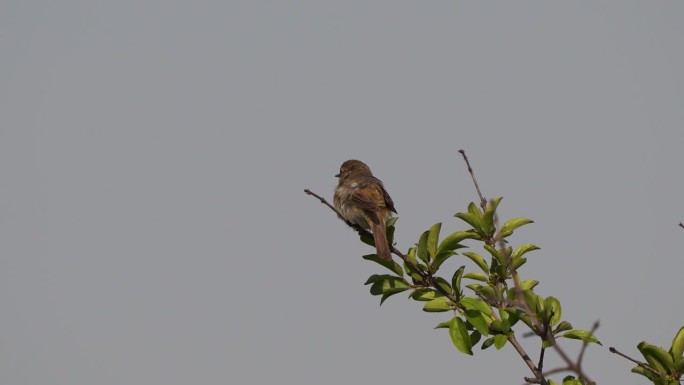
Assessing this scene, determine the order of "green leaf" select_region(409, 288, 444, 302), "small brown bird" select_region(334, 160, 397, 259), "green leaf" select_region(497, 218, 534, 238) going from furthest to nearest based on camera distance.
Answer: "small brown bird" select_region(334, 160, 397, 259)
"green leaf" select_region(497, 218, 534, 238)
"green leaf" select_region(409, 288, 444, 302)

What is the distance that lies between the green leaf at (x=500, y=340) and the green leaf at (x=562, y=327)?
0.59 m

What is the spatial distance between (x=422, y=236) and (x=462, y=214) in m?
0.39

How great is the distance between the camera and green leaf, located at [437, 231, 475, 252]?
Answer: 6297 mm

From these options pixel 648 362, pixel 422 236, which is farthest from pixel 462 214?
pixel 648 362

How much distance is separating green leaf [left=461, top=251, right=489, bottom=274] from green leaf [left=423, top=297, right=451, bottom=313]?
0.54 m

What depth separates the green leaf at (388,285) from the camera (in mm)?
6184

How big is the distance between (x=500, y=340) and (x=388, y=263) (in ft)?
4.35

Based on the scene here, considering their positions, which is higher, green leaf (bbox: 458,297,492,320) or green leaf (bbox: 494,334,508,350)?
green leaf (bbox: 458,297,492,320)

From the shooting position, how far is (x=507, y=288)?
600cm

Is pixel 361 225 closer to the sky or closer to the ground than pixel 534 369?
closer to the sky

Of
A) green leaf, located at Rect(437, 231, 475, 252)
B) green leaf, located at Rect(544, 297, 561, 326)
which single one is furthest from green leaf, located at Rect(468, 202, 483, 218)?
green leaf, located at Rect(544, 297, 561, 326)

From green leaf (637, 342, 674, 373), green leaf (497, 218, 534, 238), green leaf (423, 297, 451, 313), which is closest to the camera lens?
green leaf (637, 342, 674, 373)

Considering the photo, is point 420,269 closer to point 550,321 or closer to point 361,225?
point 550,321

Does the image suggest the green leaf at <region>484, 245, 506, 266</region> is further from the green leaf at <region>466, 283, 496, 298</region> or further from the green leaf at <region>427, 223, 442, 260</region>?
the green leaf at <region>427, 223, 442, 260</region>
